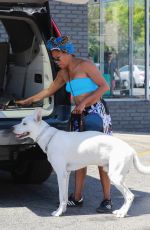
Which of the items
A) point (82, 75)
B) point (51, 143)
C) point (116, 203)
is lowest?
point (116, 203)

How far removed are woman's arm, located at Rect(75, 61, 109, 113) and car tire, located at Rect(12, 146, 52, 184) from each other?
79 centimetres

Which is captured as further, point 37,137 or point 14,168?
point 14,168

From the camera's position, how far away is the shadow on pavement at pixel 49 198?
6.39 m

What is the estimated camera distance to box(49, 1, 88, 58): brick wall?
1204cm

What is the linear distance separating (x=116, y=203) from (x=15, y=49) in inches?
80.9

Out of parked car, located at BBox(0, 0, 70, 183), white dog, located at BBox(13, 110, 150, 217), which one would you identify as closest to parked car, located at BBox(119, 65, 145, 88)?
parked car, located at BBox(0, 0, 70, 183)

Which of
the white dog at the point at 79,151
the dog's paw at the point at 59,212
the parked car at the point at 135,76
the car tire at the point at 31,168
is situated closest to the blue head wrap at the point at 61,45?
the white dog at the point at 79,151

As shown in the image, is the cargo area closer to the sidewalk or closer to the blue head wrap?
the blue head wrap

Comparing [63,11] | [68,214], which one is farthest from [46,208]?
[63,11]

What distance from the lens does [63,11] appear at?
12.1m

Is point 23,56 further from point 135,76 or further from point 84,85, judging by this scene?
point 135,76

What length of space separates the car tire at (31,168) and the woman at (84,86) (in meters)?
0.57

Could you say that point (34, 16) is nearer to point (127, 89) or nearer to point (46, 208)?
point (46, 208)

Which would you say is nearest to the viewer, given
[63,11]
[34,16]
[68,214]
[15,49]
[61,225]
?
[61,225]
